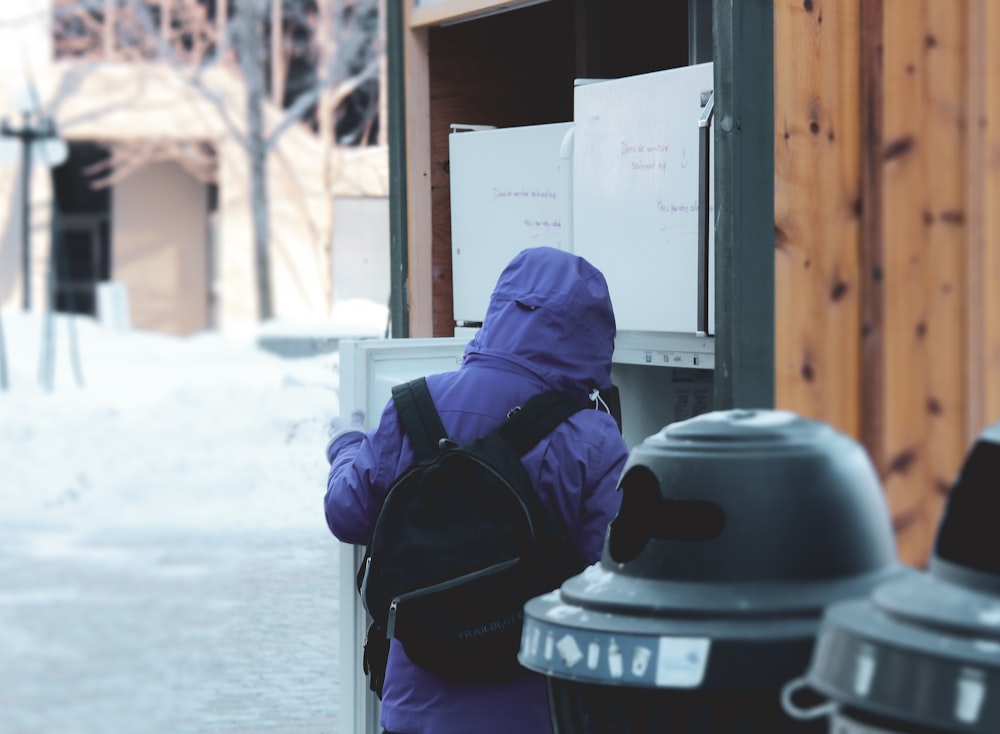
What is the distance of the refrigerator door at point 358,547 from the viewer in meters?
4.21

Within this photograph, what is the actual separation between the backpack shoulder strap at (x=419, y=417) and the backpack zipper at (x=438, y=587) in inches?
11.3

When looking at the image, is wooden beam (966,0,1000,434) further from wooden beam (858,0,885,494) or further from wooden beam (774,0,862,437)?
wooden beam (774,0,862,437)

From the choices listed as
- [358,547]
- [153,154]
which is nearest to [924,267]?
[358,547]

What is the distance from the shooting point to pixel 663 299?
407 cm

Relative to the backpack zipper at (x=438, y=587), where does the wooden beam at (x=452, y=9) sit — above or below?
above

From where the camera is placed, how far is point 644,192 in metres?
4.16

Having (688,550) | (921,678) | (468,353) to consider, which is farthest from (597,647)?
(468,353)

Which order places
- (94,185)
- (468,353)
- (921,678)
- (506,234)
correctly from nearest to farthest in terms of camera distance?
(921,678) < (468,353) < (506,234) < (94,185)

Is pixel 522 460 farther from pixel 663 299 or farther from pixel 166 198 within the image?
pixel 166 198

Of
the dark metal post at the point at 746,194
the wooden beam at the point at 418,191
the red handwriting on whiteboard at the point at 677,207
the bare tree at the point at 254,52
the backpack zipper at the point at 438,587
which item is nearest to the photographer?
the backpack zipper at the point at 438,587

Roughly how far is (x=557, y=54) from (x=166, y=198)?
22.7 m

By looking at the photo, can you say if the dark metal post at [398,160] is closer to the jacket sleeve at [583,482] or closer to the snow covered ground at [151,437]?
the snow covered ground at [151,437]

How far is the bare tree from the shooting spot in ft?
78.8

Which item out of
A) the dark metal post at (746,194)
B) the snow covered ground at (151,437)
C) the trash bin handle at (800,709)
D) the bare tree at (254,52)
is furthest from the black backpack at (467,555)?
the bare tree at (254,52)
